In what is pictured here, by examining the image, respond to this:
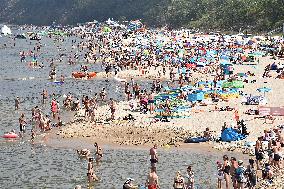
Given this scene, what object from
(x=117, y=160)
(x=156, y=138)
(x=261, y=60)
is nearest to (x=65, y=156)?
(x=117, y=160)

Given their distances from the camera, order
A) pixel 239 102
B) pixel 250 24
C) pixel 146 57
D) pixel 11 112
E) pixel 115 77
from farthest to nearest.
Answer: pixel 250 24 < pixel 146 57 < pixel 115 77 < pixel 11 112 < pixel 239 102

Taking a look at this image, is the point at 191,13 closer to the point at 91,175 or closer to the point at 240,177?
the point at 91,175

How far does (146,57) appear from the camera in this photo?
6394cm

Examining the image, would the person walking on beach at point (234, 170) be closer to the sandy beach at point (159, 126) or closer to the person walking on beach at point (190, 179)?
the person walking on beach at point (190, 179)

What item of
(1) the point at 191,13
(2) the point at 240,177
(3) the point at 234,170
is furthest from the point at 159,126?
(1) the point at 191,13

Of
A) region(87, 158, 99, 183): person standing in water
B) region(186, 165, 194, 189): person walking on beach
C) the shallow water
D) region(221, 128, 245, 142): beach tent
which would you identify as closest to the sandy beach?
region(221, 128, 245, 142): beach tent

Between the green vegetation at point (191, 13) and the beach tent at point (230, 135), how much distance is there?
6111 centimetres

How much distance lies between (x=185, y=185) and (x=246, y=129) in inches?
346

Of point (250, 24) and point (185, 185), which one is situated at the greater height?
point (250, 24)

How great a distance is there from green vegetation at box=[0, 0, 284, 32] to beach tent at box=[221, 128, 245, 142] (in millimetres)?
61107

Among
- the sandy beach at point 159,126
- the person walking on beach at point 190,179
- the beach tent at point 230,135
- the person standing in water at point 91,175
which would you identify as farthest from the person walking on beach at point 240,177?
the sandy beach at point 159,126

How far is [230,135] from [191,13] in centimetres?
10626

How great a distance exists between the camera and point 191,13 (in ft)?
426

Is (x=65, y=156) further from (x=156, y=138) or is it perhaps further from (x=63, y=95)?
(x=63, y=95)
